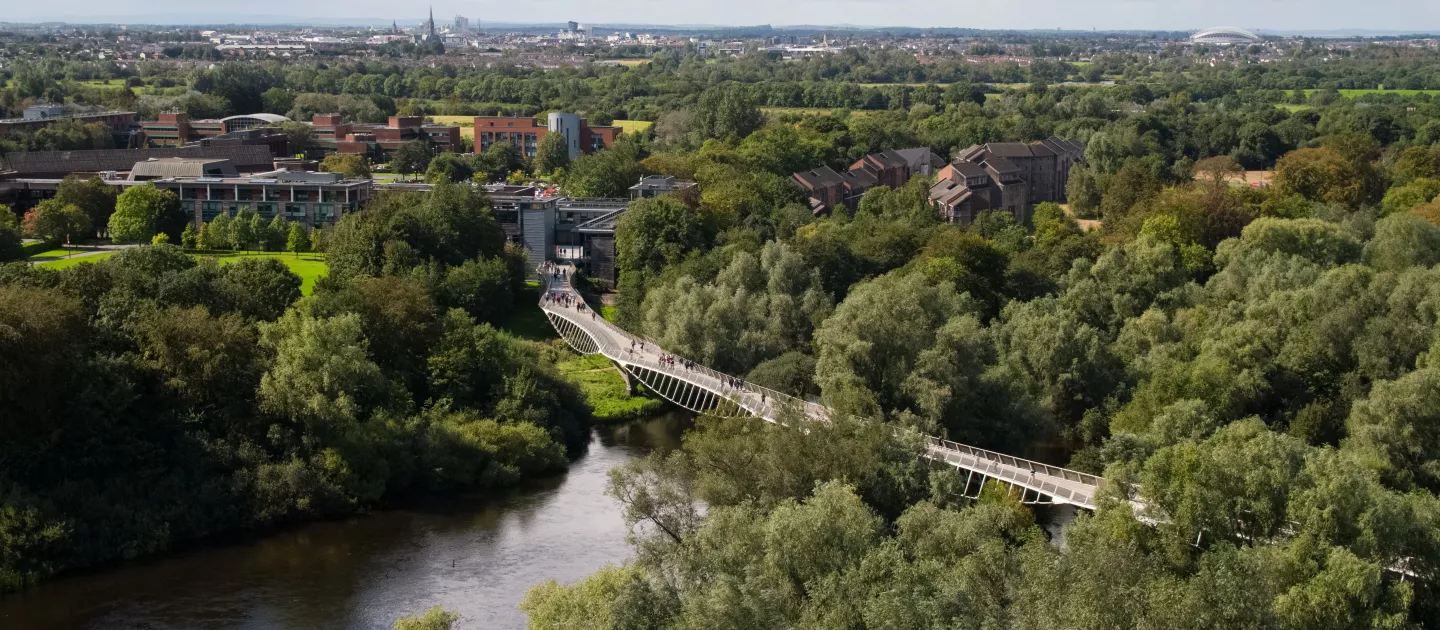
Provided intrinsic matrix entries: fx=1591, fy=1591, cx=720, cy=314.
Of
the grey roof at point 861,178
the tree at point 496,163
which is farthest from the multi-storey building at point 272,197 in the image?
the grey roof at point 861,178

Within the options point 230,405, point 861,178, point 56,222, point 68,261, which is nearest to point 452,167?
point 861,178

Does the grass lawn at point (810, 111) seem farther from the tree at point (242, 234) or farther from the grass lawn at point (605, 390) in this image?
the grass lawn at point (605, 390)

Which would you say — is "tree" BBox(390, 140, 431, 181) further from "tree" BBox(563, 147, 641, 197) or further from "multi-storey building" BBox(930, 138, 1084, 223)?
"multi-storey building" BBox(930, 138, 1084, 223)

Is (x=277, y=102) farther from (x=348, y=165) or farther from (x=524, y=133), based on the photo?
(x=348, y=165)

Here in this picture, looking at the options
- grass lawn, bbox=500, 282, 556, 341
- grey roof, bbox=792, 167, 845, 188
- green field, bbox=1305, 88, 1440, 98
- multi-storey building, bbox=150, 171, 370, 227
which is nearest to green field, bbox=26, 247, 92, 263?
multi-storey building, bbox=150, 171, 370, 227

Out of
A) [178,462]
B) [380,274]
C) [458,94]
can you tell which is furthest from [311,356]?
[458,94]
